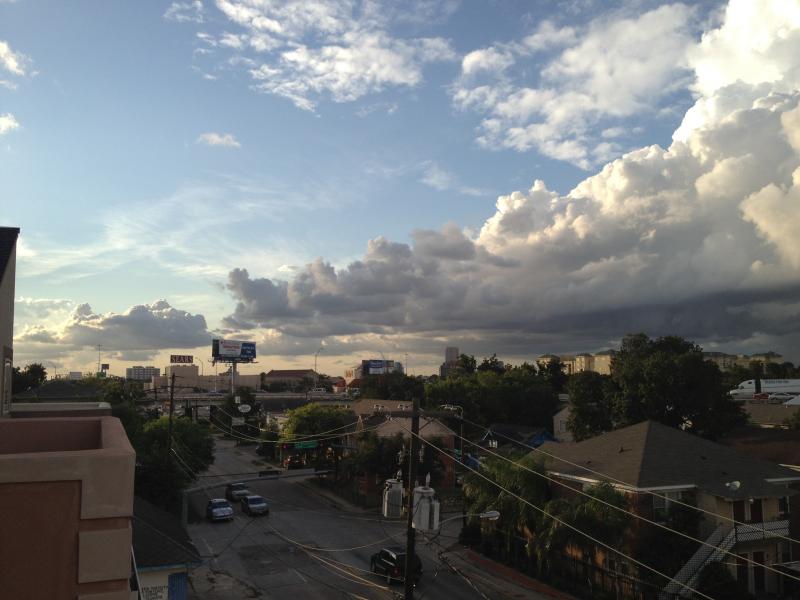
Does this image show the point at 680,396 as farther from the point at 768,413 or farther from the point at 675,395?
the point at 768,413

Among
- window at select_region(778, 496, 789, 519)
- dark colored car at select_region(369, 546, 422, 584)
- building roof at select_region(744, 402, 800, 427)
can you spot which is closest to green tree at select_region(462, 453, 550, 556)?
dark colored car at select_region(369, 546, 422, 584)

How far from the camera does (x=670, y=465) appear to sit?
29750 millimetres

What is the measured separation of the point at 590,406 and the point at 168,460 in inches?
1484

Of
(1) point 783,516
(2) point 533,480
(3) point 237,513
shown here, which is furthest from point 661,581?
(3) point 237,513

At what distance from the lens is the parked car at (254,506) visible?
43656 millimetres

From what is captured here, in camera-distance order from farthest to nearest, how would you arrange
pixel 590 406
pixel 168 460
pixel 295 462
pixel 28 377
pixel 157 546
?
pixel 28 377, pixel 295 462, pixel 590 406, pixel 168 460, pixel 157 546

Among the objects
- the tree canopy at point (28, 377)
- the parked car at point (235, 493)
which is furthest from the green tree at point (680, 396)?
the tree canopy at point (28, 377)

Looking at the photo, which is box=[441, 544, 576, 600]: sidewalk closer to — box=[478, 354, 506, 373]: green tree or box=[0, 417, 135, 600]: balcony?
box=[0, 417, 135, 600]: balcony

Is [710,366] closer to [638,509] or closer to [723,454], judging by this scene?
[723,454]

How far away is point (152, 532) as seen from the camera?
21.7 meters

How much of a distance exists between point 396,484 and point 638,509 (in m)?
14.0

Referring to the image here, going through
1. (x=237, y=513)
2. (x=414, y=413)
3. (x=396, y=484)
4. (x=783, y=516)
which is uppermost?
(x=414, y=413)

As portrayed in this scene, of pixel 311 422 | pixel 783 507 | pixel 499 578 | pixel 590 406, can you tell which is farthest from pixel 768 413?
pixel 499 578

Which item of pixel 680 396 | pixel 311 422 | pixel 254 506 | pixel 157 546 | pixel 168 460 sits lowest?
pixel 254 506
